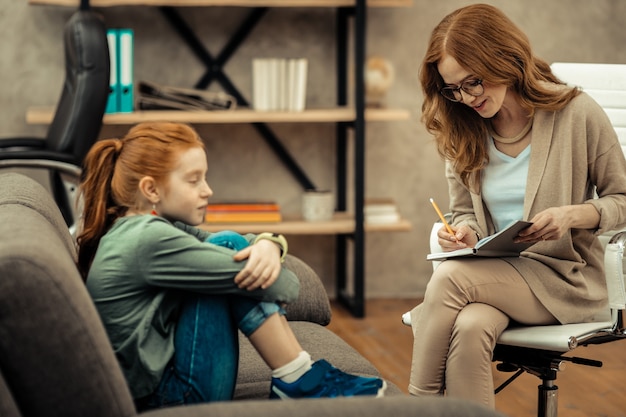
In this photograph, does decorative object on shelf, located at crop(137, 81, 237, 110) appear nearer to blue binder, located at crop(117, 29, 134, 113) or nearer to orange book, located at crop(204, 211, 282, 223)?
blue binder, located at crop(117, 29, 134, 113)

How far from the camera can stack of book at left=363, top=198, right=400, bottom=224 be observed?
13.2ft

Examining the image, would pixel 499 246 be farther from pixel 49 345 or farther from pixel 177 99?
pixel 177 99

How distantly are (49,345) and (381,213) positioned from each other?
9.49ft

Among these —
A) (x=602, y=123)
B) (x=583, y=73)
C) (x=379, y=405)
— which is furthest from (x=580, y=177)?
(x=379, y=405)

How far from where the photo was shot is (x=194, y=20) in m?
4.19

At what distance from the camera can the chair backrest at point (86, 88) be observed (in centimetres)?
334

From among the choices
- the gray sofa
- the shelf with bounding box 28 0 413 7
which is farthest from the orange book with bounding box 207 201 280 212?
the gray sofa

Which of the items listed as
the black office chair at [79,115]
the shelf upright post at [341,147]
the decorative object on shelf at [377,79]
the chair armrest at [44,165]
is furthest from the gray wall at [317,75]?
the chair armrest at [44,165]

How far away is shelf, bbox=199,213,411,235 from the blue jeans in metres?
2.23

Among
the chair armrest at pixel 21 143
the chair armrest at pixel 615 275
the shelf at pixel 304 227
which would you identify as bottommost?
the shelf at pixel 304 227

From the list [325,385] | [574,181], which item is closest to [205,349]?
[325,385]

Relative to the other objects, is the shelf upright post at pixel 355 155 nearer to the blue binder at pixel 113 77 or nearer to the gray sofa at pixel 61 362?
the blue binder at pixel 113 77

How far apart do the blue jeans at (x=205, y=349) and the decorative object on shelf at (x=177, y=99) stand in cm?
234

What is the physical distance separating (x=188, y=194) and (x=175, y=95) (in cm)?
220
